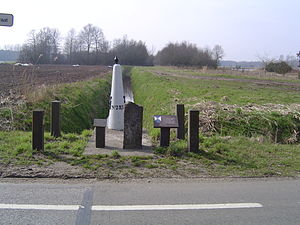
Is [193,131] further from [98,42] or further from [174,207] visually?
[98,42]

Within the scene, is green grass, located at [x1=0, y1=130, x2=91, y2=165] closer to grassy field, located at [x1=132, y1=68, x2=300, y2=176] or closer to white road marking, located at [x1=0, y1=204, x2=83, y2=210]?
white road marking, located at [x1=0, y1=204, x2=83, y2=210]

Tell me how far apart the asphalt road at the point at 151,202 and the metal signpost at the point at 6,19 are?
11.7 feet

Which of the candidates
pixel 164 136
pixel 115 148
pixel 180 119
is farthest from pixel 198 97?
pixel 115 148

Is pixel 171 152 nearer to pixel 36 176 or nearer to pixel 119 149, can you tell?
pixel 119 149

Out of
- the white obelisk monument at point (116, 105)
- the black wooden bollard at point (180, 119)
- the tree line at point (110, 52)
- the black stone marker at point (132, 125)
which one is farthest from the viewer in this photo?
the tree line at point (110, 52)

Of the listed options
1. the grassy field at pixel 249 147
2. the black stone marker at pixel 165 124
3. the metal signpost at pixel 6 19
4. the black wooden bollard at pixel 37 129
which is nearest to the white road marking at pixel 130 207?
the grassy field at pixel 249 147

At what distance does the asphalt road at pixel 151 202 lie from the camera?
366cm

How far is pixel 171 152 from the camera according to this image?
6.38 meters

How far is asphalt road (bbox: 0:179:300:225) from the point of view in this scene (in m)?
3.66

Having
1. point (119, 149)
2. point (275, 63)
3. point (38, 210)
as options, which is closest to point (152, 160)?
point (119, 149)

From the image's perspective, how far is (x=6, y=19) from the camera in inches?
249

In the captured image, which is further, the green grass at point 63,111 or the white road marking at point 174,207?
the green grass at point 63,111

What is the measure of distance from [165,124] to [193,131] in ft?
2.28

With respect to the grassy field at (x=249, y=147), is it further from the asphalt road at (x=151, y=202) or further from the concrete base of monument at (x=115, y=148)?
the asphalt road at (x=151, y=202)
